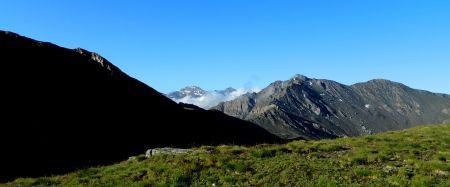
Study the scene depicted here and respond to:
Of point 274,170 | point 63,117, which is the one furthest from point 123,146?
point 274,170

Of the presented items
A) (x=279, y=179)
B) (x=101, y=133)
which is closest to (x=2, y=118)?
(x=101, y=133)

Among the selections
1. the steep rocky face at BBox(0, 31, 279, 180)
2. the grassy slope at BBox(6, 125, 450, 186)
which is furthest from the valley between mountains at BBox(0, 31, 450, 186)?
the steep rocky face at BBox(0, 31, 279, 180)

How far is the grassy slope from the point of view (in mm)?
22031

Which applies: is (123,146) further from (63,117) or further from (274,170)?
(274,170)

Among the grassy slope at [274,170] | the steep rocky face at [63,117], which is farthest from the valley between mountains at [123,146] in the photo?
the steep rocky face at [63,117]

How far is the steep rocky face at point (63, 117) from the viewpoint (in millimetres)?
117625

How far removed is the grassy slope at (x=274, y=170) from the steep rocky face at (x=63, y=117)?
75.7m

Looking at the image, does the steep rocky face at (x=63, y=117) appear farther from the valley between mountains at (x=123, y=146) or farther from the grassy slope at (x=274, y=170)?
the grassy slope at (x=274, y=170)

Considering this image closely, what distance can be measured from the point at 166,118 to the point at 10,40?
72.4 meters

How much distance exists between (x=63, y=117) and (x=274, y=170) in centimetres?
13205

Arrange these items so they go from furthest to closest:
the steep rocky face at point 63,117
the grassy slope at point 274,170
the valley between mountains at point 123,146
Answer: the steep rocky face at point 63,117 → the valley between mountains at point 123,146 → the grassy slope at point 274,170

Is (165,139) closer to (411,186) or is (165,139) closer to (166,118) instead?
(166,118)

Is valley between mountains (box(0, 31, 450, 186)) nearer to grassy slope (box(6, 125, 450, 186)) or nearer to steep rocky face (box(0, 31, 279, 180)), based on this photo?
grassy slope (box(6, 125, 450, 186))

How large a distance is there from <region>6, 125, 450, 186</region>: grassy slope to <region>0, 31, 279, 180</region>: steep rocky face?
75674mm
